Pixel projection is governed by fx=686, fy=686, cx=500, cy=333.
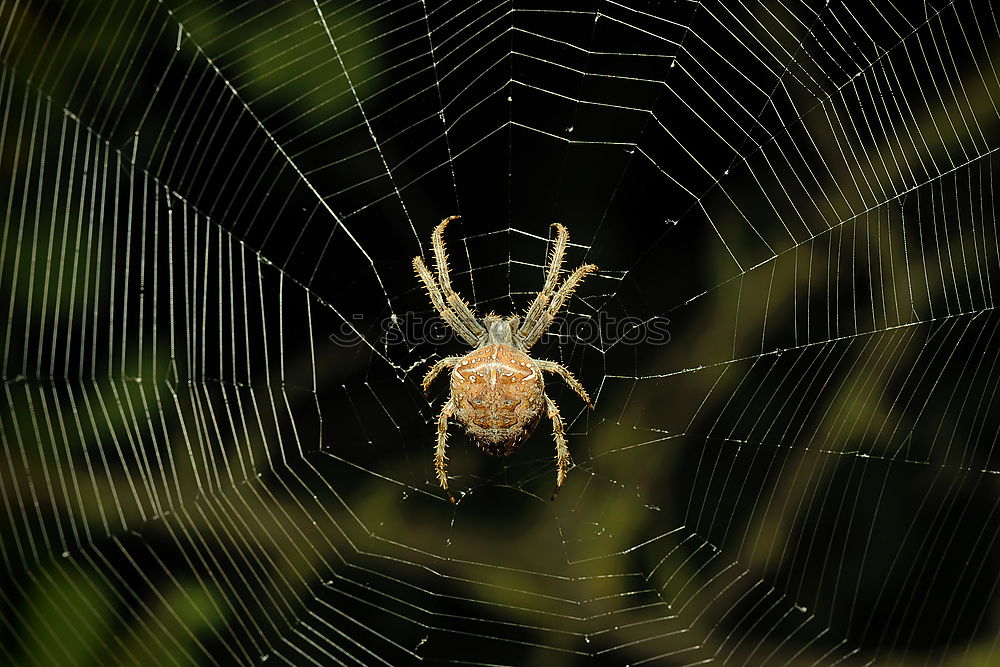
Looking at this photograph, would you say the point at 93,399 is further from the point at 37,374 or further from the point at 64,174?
the point at 64,174

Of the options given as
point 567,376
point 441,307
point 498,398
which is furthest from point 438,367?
point 567,376

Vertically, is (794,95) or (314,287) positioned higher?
(794,95)

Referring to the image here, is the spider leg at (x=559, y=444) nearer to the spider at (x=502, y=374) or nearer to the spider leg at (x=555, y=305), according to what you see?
the spider at (x=502, y=374)

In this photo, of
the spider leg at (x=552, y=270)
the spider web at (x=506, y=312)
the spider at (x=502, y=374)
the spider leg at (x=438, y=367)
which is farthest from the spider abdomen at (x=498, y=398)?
the spider web at (x=506, y=312)

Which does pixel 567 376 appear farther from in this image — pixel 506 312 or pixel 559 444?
pixel 506 312

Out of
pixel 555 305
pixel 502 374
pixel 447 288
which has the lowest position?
pixel 502 374

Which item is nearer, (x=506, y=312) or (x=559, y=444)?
(x=559, y=444)

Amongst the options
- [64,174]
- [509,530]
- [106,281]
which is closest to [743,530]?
[509,530]
